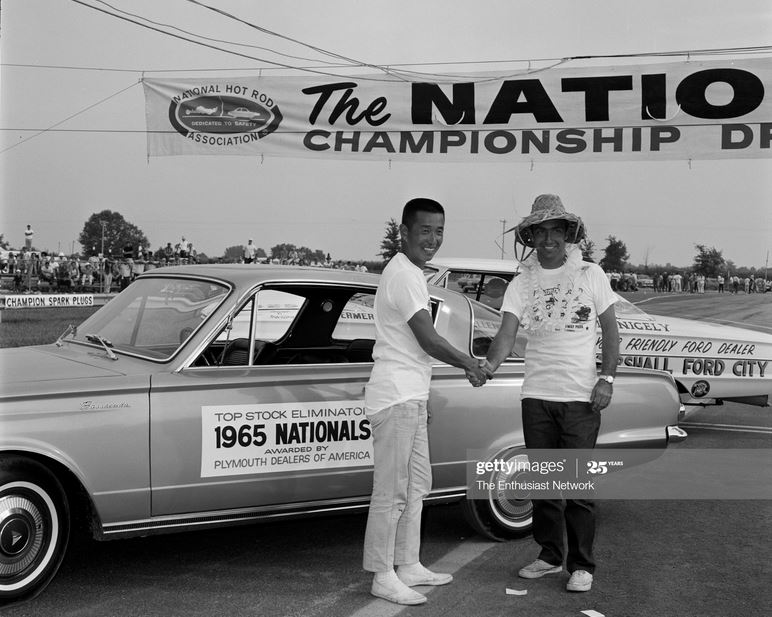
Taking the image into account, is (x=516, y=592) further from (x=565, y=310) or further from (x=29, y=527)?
(x=29, y=527)

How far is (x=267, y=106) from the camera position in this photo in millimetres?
12523

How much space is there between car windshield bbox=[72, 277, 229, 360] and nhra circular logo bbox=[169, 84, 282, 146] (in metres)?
7.77

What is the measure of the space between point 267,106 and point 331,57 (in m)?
1.14

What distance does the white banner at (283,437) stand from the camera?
4043 mm

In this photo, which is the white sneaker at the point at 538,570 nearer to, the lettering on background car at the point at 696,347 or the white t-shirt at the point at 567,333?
the white t-shirt at the point at 567,333

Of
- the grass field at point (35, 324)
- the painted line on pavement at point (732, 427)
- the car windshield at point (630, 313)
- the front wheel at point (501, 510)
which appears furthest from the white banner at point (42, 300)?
the front wheel at point (501, 510)

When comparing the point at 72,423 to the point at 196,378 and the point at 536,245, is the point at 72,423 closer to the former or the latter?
the point at 196,378

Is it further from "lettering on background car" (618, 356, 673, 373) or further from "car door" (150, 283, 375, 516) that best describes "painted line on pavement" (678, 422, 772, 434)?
"car door" (150, 283, 375, 516)

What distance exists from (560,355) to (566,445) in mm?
428

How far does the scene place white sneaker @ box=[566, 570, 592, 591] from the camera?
161 inches

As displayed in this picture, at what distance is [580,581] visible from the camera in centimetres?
410

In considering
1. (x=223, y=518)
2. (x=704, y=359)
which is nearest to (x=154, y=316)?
(x=223, y=518)

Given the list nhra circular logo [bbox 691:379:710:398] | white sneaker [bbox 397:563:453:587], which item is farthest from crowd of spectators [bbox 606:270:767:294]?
white sneaker [bbox 397:563:453:587]

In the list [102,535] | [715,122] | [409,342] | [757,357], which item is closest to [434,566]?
[409,342]
